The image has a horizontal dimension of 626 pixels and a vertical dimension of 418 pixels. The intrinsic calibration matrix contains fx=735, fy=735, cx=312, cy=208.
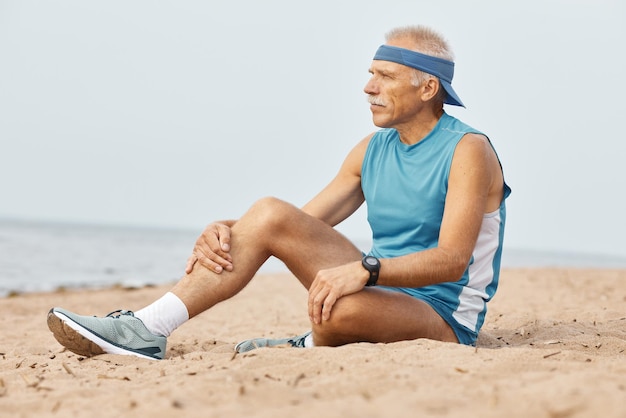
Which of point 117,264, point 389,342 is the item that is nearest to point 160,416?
point 389,342

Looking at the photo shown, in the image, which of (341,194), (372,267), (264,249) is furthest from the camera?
(341,194)

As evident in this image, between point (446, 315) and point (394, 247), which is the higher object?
point (394, 247)

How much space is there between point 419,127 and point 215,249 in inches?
46.6

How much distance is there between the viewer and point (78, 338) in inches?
134

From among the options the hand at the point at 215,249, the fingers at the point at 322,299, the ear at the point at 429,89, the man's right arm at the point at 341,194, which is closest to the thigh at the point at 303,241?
the hand at the point at 215,249

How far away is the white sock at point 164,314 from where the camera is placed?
11.4ft

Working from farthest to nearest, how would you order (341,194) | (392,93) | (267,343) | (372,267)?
(341,194)
(267,343)
(392,93)
(372,267)

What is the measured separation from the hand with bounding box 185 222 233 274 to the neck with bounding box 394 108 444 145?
1025 millimetres

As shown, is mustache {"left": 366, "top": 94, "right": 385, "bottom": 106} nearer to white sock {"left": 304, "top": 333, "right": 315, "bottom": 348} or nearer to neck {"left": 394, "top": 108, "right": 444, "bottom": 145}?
neck {"left": 394, "top": 108, "right": 444, "bottom": 145}

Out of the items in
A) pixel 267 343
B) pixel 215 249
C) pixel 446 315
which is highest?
pixel 215 249

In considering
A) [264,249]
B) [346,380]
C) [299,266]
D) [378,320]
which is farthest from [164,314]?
[346,380]

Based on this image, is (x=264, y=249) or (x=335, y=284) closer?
(x=335, y=284)

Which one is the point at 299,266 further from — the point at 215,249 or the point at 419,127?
the point at 419,127

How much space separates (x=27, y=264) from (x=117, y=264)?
2534 millimetres
